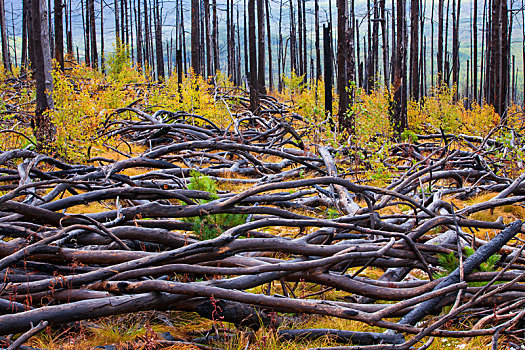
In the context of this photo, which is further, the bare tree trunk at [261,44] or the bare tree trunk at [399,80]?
the bare tree trunk at [261,44]

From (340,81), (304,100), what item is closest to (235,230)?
(340,81)

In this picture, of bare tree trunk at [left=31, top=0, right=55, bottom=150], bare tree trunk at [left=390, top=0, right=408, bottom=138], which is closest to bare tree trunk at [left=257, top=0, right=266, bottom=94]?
bare tree trunk at [left=390, top=0, right=408, bottom=138]

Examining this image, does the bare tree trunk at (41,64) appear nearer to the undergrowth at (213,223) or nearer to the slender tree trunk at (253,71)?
the slender tree trunk at (253,71)

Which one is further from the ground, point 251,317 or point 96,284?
point 96,284

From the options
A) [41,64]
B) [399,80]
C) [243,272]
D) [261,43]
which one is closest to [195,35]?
[261,43]

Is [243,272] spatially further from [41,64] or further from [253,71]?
[253,71]

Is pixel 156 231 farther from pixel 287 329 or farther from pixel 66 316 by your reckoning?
pixel 287 329

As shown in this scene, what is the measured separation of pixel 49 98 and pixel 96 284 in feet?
20.9

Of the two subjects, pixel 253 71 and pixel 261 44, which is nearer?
pixel 253 71

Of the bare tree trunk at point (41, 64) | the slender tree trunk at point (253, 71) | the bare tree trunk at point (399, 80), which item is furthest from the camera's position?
the slender tree trunk at point (253, 71)

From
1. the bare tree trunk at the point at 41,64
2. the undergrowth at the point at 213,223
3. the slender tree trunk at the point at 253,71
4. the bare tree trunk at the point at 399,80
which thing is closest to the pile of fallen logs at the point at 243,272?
the undergrowth at the point at 213,223

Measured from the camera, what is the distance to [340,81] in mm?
10656

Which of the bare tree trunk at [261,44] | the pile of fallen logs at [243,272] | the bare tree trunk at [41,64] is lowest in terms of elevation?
the pile of fallen logs at [243,272]

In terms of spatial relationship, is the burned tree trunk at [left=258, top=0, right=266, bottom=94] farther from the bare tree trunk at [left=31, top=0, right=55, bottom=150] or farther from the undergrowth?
the undergrowth
